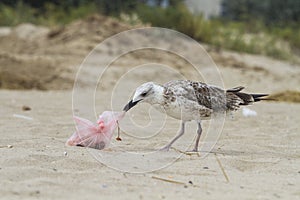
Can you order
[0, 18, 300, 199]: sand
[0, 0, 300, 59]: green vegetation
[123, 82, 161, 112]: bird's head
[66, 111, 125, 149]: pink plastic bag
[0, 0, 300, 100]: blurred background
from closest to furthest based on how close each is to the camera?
1. [0, 18, 300, 199]: sand
2. [123, 82, 161, 112]: bird's head
3. [66, 111, 125, 149]: pink plastic bag
4. [0, 0, 300, 100]: blurred background
5. [0, 0, 300, 59]: green vegetation

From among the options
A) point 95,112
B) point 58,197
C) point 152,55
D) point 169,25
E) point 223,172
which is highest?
point 169,25

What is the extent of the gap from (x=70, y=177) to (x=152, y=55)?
10853mm

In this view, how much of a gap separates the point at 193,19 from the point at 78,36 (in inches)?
142

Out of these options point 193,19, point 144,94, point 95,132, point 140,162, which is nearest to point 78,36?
point 193,19

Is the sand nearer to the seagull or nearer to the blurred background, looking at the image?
the seagull

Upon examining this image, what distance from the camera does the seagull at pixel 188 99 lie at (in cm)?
471

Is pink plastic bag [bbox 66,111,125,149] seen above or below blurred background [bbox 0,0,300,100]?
below

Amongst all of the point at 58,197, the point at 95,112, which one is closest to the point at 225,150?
the point at 58,197

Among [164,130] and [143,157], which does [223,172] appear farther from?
[164,130]

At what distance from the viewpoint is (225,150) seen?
529 cm

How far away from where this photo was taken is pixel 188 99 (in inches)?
194

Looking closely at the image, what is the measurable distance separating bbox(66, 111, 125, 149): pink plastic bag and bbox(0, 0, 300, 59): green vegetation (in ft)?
38.8

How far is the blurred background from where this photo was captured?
1255cm

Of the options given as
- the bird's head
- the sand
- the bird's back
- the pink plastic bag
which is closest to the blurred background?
the sand
